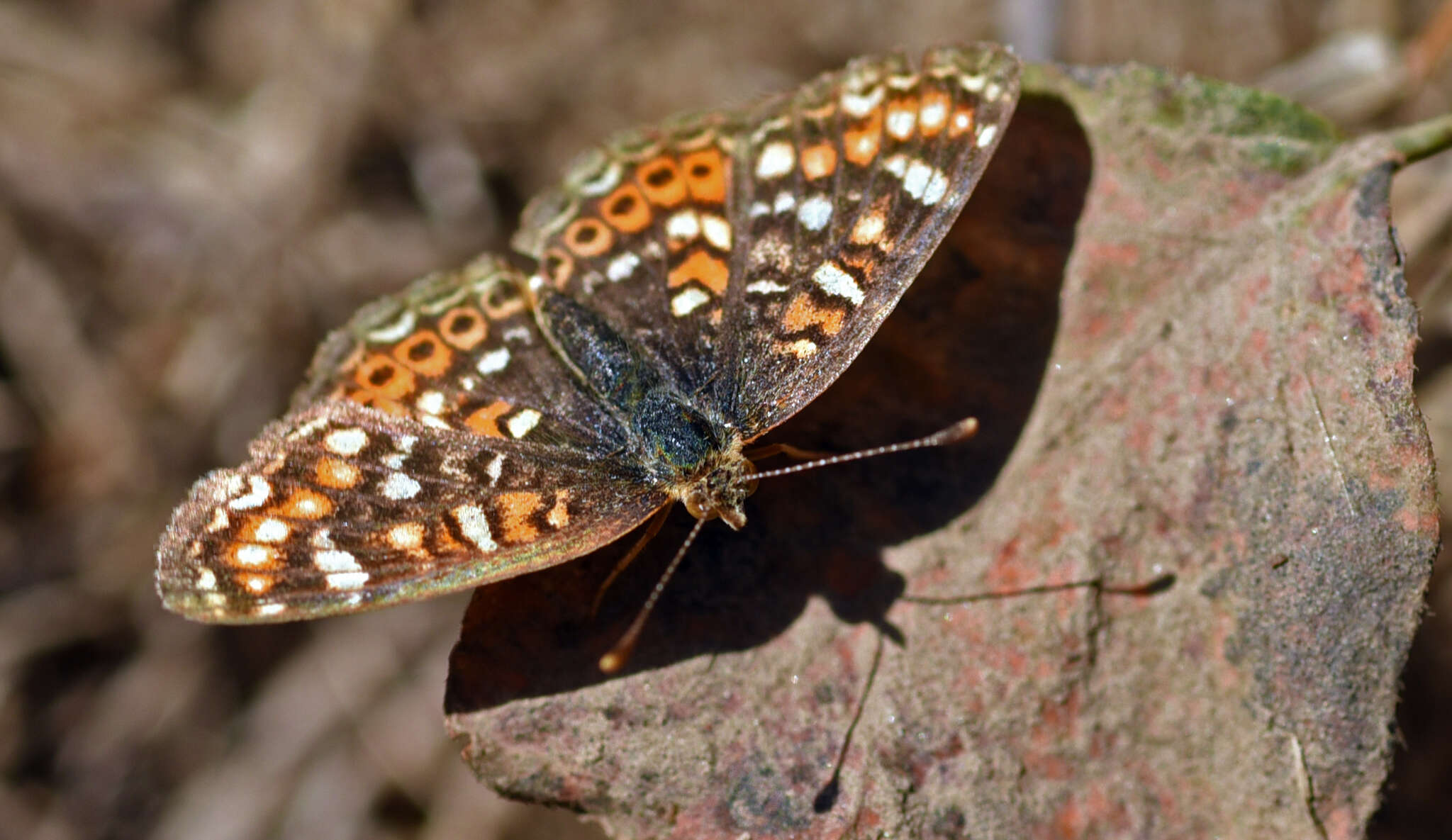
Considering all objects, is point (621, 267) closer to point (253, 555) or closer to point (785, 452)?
point (785, 452)

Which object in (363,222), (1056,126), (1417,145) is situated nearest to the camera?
(1417,145)

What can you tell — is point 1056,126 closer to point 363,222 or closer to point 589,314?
point 589,314

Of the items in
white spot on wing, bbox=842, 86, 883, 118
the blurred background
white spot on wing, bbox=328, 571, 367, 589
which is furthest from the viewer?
the blurred background

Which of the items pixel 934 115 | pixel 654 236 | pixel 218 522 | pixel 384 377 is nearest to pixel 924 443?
pixel 934 115

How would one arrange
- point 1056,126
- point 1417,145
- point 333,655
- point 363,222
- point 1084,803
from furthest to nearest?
point 363,222, point 333,655, point 1056,126, point 1417,145, point 1084,803

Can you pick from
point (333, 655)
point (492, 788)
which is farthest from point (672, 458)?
point (333, 655)

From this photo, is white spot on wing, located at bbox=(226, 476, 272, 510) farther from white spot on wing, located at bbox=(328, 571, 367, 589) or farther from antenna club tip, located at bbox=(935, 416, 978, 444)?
antenna club tip, located at bbox=(935, 416, 978, 444)

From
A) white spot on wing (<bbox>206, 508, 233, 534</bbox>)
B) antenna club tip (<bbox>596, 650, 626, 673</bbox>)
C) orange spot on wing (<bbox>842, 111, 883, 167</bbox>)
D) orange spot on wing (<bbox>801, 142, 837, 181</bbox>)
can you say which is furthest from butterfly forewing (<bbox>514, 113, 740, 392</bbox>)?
white spot on wing (<bbox>206, 508, 233, 534</bbox>)

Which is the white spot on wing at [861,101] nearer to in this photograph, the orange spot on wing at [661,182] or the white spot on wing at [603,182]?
the orange spot on wing at [661,182]
